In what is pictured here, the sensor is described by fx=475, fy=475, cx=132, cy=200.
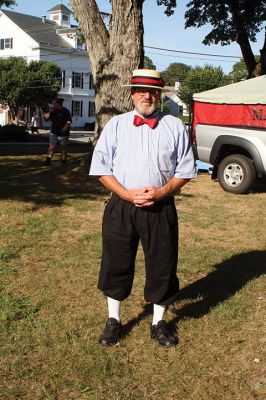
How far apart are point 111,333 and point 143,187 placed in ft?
3.70

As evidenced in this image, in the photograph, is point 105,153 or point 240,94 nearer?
point 105,153

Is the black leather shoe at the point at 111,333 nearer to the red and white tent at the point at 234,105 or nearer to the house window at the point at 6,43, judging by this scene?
the red and white tent at the point at 234,105

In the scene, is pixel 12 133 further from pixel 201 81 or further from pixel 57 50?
pixel 201 81

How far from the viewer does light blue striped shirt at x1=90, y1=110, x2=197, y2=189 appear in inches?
126

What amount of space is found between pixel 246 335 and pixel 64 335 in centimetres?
142

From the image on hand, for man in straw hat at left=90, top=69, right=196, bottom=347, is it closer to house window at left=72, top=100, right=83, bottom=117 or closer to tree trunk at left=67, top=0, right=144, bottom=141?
tree trunk at left=67, top=0, right=144, bottom=141

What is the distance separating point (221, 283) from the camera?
475 cm

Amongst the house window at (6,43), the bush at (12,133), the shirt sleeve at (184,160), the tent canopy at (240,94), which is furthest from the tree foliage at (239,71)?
the shirt sleeve at (184,160)

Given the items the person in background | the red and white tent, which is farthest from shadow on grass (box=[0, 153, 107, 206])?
the red and white tent

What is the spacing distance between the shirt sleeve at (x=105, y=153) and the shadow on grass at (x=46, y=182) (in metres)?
4.36

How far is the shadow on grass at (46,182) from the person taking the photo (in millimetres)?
8000

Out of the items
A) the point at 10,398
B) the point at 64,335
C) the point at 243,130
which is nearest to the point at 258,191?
the point at 243,130

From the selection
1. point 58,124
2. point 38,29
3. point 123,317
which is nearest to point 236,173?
point 58,124

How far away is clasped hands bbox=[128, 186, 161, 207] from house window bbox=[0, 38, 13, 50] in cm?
4923
